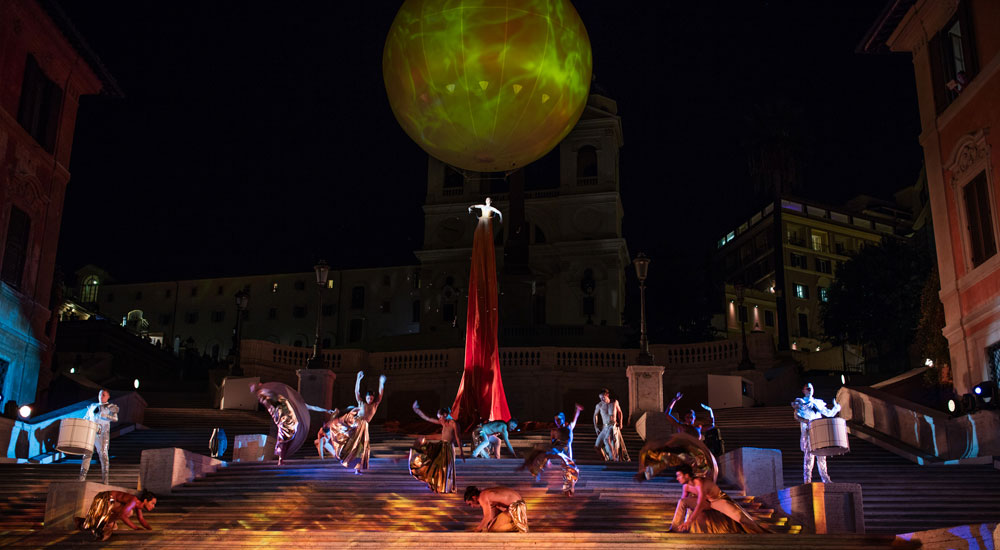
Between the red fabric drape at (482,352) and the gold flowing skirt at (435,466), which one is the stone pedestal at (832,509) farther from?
the red fabric drape at (482,352)

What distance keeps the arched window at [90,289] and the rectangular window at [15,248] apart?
57.7 m

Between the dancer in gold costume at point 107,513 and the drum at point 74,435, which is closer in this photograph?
the dancer in gold costume at point 107,513

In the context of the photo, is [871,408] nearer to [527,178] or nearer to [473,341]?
[473,341]

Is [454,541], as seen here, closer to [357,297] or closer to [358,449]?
[358,449]

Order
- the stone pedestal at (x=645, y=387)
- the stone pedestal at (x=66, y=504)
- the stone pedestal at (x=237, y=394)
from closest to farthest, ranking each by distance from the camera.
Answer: the stone pedestal at (x=66, y=504)
the stone pedestal at (x=645, y=387)
the stone pedestal at (x=237, y=394)

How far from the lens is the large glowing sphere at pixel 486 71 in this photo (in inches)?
474

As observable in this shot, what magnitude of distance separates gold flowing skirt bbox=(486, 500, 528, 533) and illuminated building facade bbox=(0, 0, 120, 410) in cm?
1902

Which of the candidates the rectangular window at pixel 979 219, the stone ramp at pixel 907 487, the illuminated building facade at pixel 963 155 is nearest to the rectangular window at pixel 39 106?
the stone ramp at pixel 907 487

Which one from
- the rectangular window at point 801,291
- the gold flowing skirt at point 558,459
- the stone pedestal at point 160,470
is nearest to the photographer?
the gold flowing skirt at point 558,459

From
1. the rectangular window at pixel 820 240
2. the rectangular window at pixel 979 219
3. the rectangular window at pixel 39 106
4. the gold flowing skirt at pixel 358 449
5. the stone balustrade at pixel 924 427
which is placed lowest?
the gold flowing skirt at pixel 358 449

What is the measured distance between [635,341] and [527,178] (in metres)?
30.0

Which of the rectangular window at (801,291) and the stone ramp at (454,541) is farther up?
the rectangular window at (801,291)

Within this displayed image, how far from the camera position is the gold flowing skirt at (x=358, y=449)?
18609 millimetres

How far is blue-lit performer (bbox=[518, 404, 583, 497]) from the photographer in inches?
642
